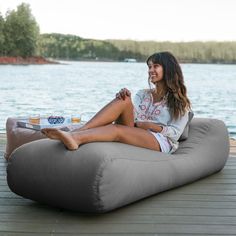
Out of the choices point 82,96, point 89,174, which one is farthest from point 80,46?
point 89,174

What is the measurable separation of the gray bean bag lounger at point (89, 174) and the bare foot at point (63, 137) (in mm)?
32

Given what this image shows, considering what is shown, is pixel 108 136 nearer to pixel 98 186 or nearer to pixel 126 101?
pixel 126 101

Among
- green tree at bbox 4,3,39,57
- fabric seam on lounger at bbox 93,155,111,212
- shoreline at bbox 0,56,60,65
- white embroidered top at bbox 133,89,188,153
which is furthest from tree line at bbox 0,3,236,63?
fabric seam on lounger at bbox 93,155,111,212

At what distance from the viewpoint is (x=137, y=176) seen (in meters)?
2.92

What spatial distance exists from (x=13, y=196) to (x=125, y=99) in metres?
0.84

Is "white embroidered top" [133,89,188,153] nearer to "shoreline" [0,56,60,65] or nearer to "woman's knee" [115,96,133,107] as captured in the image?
"woman's knee" [115,96,133,107]

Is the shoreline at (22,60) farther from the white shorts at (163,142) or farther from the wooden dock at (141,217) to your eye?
the wooden dock at (141,217)

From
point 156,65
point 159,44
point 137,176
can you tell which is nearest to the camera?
point 137,176

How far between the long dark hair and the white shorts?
15 cm

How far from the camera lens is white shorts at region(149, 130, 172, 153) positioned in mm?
3347

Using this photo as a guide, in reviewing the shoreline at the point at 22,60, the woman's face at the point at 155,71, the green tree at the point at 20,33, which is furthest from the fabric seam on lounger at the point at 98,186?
the shoreline at the point at 22,60

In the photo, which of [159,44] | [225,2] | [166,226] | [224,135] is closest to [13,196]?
[166,226]

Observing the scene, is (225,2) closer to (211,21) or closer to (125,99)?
(211,21)

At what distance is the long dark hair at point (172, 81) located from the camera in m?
3.43
